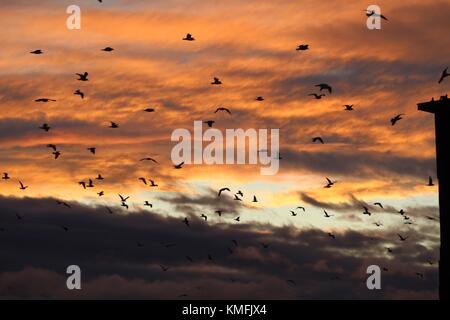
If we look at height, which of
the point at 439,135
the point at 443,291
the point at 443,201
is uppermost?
the point at 439,135

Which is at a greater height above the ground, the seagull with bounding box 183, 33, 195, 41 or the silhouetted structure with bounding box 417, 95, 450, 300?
the seagull with bounding box 183, 33, 195, 41

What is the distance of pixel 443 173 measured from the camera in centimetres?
5669

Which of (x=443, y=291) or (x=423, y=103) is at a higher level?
(x=423, y=103)

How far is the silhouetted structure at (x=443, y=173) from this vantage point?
183 feet

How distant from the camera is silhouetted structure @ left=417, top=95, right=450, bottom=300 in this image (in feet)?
183

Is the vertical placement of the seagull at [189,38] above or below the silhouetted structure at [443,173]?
above
